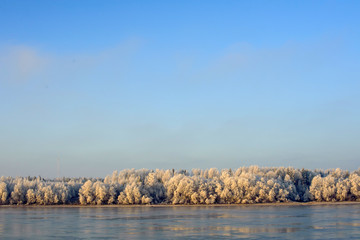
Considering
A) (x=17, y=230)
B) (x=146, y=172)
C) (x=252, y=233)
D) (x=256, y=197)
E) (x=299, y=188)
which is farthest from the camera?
(x=146, y=172)

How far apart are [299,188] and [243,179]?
17.3 m

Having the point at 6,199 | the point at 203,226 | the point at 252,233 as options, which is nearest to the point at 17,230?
the point at 203,226

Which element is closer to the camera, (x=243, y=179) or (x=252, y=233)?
(x=252, y=233)

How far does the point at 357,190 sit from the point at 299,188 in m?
12.7

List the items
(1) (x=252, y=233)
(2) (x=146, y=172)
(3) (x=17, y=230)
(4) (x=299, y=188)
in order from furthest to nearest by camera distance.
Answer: (2) (x=146, y=172) → (4) (x=299, y=188) → (3) (x=17, y=230) → (1) (x=252, y=233)

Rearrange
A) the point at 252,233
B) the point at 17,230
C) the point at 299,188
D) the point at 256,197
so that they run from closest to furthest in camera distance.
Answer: the point at 252,233
the point at 17,230
the point at 256,197
the point at 299,188

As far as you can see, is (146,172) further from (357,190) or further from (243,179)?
(357,190)

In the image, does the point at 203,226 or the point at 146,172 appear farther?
the point at 146,172

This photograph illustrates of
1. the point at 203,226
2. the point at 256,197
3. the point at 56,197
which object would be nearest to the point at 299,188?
the point at 256,197

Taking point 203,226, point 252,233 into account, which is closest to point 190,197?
point 203,226

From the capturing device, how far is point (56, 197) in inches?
3575

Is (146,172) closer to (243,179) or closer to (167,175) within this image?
(167,175)

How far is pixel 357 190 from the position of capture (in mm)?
91312

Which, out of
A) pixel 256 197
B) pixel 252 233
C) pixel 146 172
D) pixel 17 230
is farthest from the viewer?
pixel 146 172
